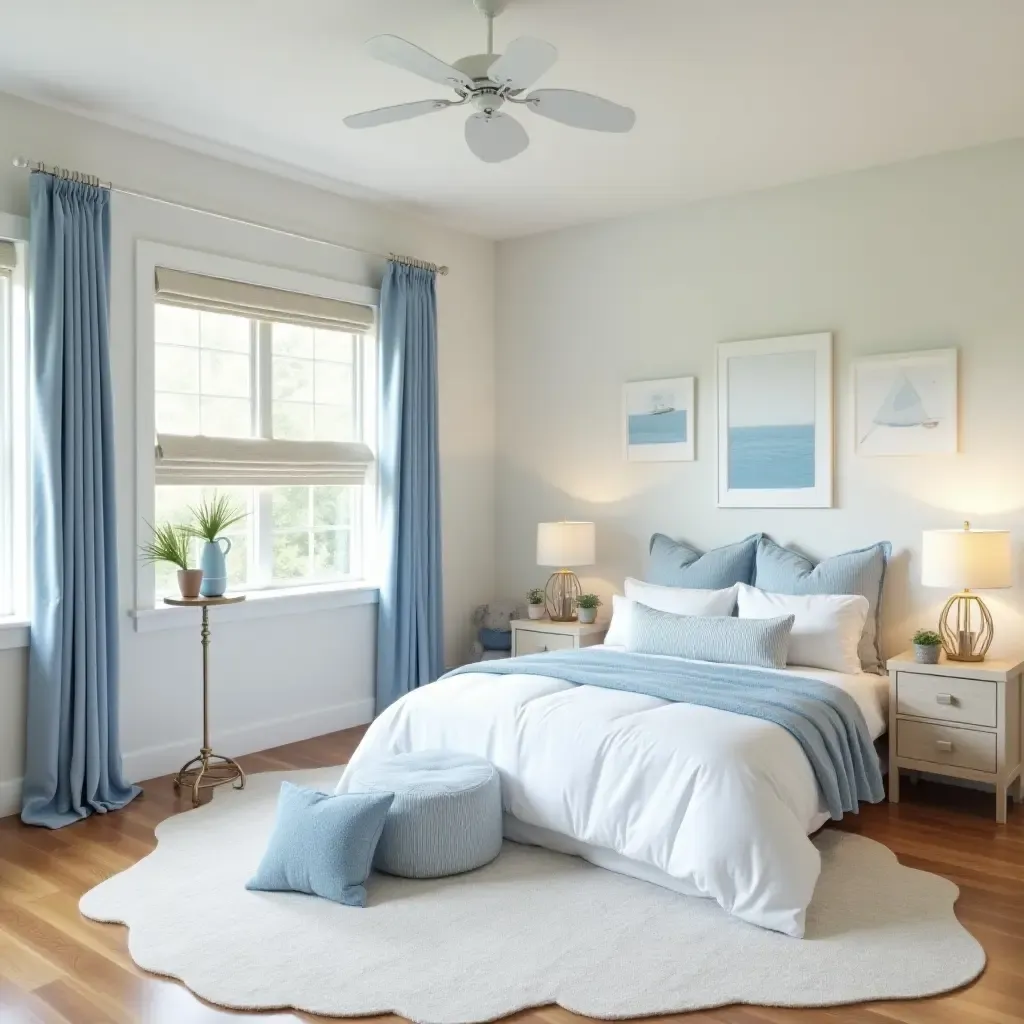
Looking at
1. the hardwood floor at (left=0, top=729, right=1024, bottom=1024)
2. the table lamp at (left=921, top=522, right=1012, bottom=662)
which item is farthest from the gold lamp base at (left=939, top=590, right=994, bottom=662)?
the hardwood floor at (left=0, top=729, right=1024, bottom=1024)

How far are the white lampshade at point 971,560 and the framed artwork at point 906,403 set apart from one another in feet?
1.91

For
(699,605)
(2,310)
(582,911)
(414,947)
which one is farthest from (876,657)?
(2,310)

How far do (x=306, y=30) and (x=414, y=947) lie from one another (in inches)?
112

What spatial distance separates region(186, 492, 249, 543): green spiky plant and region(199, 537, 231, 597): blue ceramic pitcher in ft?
0.16

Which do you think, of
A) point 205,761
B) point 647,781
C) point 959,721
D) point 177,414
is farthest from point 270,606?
point 959,721

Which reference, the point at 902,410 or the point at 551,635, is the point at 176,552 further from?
the point at 902,410

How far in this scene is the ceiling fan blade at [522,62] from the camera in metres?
2.69

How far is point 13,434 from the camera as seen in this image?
3.89m

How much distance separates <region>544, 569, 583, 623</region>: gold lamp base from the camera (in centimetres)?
538

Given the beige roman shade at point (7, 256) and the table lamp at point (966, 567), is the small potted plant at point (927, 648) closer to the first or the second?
the table lamp at point (966, 567)

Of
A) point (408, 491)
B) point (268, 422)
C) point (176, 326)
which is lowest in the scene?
point (408, 491)

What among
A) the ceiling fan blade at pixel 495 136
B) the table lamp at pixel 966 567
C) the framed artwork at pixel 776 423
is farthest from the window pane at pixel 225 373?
the table lamp at pixel 966 567

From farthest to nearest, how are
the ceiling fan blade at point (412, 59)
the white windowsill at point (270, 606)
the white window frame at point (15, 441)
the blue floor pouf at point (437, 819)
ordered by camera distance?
the white windowsill at point (270, 606) → the white window frame at point (15, 441) → the blue floor pouf at point (437, 819) → the ceiling fan blade at point (412, 59)

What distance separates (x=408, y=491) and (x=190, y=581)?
147cm
